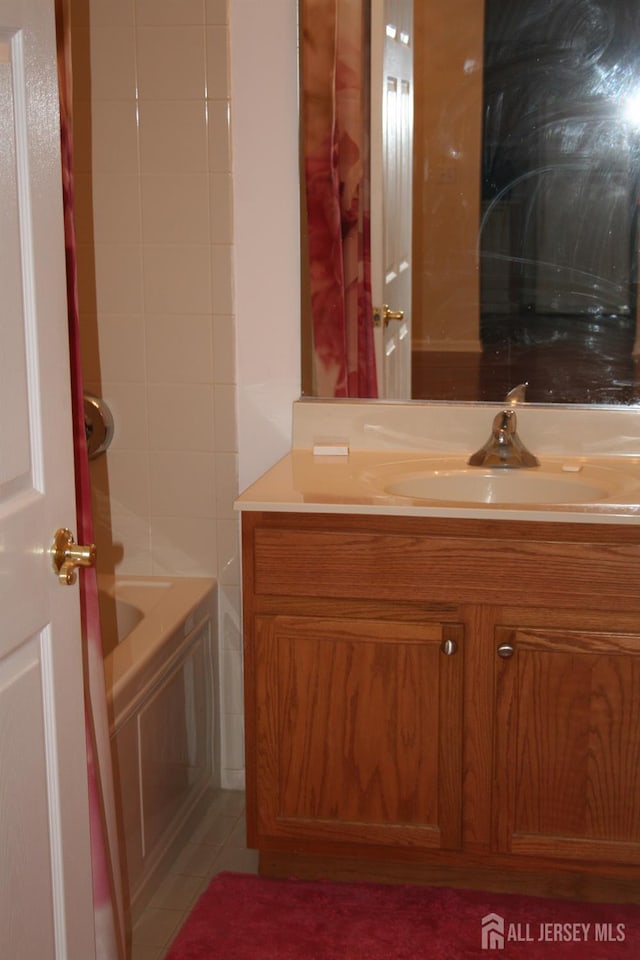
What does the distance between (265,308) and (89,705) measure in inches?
47.5

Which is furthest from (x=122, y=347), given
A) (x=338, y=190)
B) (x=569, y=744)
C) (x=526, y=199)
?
(x=569, y=744)

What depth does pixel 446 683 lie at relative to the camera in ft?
7.35

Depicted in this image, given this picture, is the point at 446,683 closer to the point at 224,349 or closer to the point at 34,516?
the point at 224,349

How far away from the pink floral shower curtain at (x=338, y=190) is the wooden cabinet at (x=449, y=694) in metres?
0.59

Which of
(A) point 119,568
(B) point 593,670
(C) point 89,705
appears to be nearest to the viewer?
(C) point 89,705

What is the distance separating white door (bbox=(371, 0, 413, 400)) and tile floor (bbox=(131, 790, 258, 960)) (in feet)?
3.40

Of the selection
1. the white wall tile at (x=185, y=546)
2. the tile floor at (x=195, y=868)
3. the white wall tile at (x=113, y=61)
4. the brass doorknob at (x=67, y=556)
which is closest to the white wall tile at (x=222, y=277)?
the white wall tile at (x=113, y=61)

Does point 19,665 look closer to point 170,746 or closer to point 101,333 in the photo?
point 170,746

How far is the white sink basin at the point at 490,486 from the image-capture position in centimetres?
240

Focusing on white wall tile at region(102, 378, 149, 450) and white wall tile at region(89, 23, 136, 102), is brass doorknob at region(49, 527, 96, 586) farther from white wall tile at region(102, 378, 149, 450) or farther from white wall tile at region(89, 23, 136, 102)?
white wall tile at region(89, 23, 136, 102)

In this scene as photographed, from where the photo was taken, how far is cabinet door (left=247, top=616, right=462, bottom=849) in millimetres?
2248

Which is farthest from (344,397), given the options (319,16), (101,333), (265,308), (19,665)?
(19,665)

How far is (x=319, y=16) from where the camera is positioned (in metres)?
2.52

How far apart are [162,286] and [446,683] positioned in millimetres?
1118
